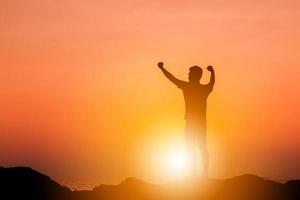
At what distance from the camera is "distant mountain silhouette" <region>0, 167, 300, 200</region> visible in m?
20.8

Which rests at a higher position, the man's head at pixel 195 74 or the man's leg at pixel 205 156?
the man's head at pixel 195 74

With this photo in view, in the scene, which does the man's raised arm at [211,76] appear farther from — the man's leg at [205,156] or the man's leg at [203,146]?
the man's leg at [205,156]

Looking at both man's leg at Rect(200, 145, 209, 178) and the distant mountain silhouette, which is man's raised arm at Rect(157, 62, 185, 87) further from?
the distant mountain silhouette

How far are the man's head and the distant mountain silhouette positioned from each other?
325 centimetres

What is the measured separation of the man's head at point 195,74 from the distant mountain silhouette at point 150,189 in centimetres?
325

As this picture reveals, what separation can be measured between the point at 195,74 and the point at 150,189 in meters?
4.24

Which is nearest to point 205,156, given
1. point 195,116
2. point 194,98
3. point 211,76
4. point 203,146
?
point 203,146

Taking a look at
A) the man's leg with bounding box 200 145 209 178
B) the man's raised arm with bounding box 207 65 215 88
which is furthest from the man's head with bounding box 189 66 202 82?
the man's leg with bounding box 200 145 209 178

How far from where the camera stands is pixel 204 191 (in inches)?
815

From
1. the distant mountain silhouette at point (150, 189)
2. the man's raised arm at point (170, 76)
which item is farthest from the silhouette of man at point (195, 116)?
the distant mountain silhouette at point (150, 189)

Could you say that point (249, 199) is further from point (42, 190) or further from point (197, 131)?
point (42, 190)

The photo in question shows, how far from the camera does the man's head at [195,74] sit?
2003 centimetres

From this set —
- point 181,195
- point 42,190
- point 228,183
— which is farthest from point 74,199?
point 228,183

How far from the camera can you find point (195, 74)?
2012 centimetres
